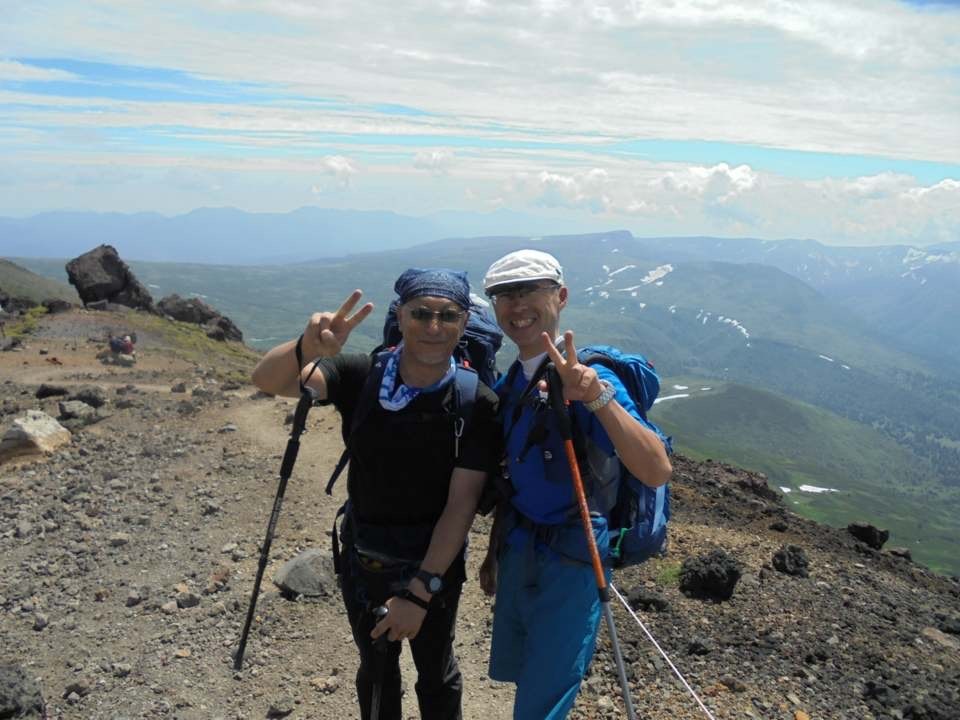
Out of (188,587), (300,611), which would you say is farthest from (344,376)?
(188,587)

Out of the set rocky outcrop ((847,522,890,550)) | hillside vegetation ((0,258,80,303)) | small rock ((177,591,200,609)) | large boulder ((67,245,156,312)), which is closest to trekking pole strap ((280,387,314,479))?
small rock ((177,591,200,609))

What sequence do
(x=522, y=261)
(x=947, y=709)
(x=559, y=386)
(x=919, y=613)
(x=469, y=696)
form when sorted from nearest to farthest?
(x=559, y=386) → (x=522, y=261) → (x=947, y=709) → (x=469, y=696) → (x=919, y=613)

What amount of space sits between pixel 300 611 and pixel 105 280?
4774 cm

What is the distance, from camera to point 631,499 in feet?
14.6

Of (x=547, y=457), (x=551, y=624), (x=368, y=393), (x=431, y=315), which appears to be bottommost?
(x=551, y=624)

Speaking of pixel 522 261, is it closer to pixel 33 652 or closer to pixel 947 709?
pixel 947 709

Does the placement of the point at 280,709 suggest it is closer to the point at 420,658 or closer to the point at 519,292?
the point at 420,658

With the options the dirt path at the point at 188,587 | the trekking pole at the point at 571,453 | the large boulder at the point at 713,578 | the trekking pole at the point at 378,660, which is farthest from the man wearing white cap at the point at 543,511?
the large boulder at the point at 713,578

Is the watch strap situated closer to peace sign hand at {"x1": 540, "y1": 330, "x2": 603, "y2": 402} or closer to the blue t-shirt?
the blue t-shirt

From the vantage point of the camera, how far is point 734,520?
13.9 meters

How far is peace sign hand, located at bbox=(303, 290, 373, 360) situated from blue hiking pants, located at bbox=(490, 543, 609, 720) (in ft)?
5.41

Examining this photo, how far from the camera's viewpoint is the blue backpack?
4391mm

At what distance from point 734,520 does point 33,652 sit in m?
11.4

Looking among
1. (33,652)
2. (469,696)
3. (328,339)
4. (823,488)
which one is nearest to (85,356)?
(33,652)
